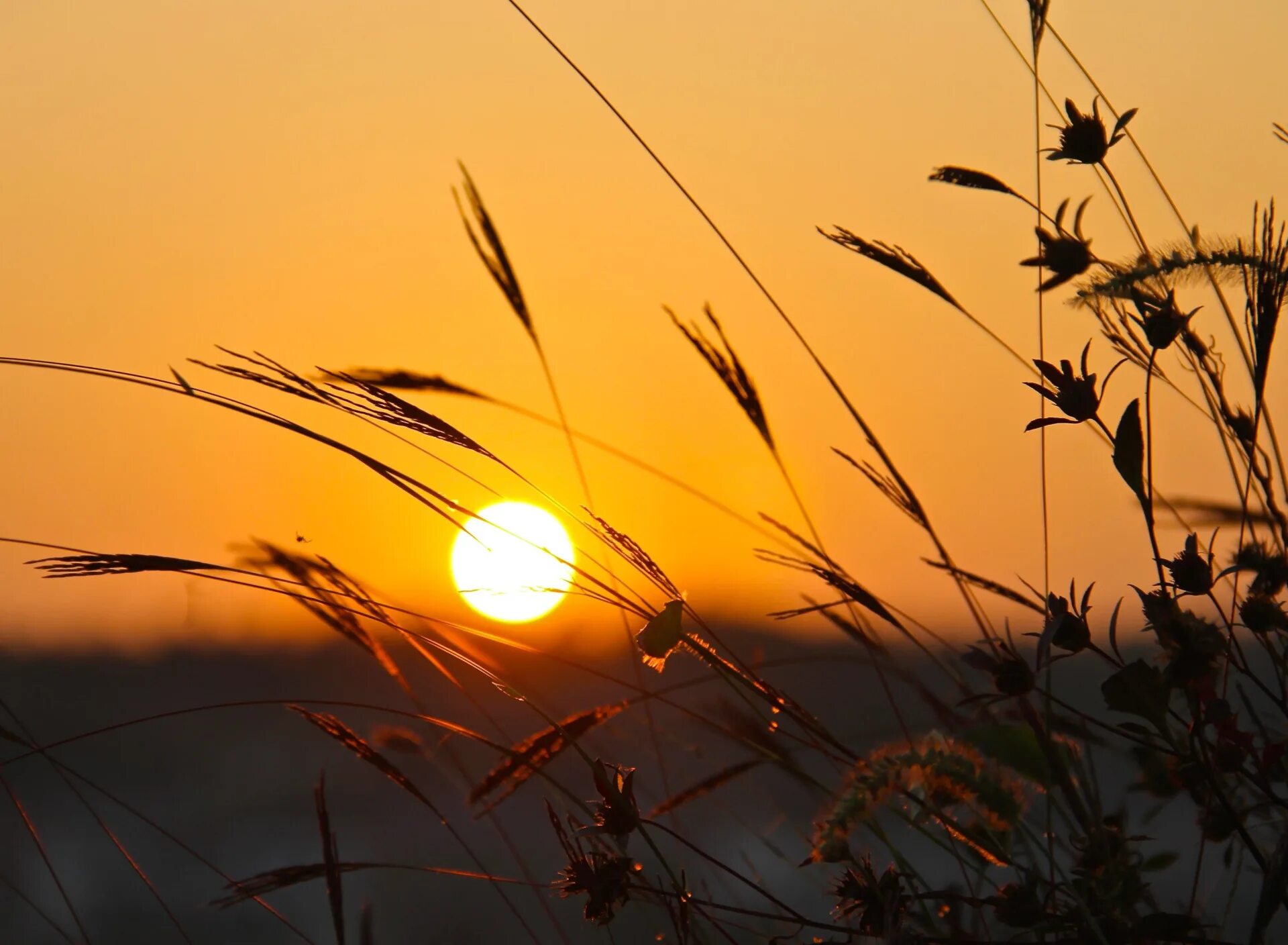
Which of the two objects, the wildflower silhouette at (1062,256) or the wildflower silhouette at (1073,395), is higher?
the wildflower silhouette at (1062,256)

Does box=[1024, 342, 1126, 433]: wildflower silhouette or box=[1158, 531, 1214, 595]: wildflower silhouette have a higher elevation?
box=[1024, 342, 1126, 433]: wildflower silhouette

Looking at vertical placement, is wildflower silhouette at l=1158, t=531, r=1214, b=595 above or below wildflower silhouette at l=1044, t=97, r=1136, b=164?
below

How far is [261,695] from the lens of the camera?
427 inches

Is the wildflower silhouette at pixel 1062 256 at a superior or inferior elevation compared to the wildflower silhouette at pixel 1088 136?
inferior

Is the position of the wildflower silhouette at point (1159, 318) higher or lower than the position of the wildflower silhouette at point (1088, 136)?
lower

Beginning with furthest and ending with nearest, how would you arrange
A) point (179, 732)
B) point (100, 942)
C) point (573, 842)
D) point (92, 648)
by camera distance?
point (92, 648)
point (179, 732)
point (100, 942)
point (573, 842)

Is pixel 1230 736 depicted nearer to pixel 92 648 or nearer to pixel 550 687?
pixel 550 687

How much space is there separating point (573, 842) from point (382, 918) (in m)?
3.61

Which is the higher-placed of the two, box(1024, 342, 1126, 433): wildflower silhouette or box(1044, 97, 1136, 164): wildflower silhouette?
box(1044, 97, 1136, 164): wildflower silhouette

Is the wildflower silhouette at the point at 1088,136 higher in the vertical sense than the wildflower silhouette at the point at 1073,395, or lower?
higher

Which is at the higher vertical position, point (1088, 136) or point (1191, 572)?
point (1088, 136)

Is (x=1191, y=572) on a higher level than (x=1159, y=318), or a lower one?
lower

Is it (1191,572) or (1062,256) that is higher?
(1062,256)

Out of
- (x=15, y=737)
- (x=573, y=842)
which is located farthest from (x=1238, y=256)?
(x=15, y=737)
